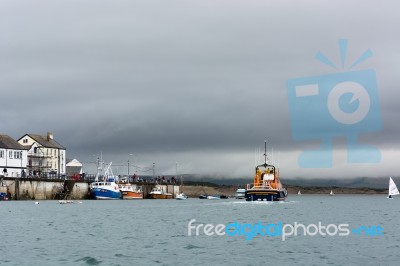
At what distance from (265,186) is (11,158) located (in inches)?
2590

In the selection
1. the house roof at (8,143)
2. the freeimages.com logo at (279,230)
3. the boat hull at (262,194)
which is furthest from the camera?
the house roof at (8,143)

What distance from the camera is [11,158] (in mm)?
166000

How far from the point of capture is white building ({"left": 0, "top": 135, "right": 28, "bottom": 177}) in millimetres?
163000

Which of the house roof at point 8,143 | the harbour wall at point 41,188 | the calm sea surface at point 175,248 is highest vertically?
the house roof at point 8,143

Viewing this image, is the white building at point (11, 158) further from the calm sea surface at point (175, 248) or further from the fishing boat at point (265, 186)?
the calm sea surface at point (175, 248)

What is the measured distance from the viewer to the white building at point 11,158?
163000 millimetres

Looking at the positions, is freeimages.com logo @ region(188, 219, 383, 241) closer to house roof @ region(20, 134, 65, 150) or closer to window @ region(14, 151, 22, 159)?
window @ region(14, 151, 22, 159)

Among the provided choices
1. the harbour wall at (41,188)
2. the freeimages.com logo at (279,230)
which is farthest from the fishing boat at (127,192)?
the freeimages.com logo at (279,230)

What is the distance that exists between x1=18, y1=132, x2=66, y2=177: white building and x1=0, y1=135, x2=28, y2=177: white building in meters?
13.6

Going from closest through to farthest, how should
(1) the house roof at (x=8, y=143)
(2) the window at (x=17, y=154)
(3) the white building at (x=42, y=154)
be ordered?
1. (1) the house roof at (x=8, y=143)
2. (2) the window at (x=17, y=154)
3. (3) the white building at (x=42, y=154)

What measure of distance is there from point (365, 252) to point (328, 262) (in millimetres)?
5234

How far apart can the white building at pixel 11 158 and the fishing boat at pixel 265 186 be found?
55.5 meters

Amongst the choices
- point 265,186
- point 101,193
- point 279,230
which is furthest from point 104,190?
point 279,230

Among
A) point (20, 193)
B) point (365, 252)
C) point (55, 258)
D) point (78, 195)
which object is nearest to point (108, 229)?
point (55, 258)
